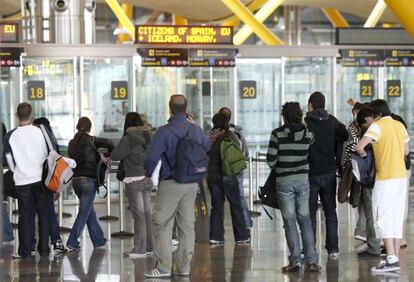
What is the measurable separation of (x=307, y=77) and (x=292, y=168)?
11.2m

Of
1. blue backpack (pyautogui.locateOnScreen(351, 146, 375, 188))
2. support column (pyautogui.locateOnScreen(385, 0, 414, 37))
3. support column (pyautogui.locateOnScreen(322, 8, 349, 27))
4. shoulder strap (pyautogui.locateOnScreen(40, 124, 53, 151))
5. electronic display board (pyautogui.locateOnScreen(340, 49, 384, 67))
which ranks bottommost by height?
blue backpack (pyautogui.locateOnScreen(351, 146, 375, 188))

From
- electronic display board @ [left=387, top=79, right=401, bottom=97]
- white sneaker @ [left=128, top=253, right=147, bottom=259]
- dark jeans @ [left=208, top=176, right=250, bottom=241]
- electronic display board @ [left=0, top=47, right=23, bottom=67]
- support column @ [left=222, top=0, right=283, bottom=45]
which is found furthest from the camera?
support column @ [left=222, top=0, right=283, bottom=45]

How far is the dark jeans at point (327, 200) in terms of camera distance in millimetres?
11914

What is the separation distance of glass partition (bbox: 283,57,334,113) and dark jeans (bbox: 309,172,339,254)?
9951 mm

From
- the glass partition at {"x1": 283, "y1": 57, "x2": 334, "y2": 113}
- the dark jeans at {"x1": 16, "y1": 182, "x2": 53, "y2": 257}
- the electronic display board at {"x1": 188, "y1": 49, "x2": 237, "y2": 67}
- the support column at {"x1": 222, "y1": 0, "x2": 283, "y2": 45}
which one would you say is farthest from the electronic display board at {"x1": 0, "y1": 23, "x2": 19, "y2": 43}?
the support column at {"x1": 222, "y1": 0, "x2": 283, "y2": 45}

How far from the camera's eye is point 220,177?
45.1ft

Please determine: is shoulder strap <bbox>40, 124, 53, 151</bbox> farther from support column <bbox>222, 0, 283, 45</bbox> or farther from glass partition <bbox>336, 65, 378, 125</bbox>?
support column <bbox>222, 0, 283, 45</bbox>

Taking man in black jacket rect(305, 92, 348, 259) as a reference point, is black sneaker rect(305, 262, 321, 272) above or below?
below

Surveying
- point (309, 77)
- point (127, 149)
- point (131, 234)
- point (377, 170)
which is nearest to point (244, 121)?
point (309, 77)

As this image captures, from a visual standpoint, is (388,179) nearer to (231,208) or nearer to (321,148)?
(321,148)

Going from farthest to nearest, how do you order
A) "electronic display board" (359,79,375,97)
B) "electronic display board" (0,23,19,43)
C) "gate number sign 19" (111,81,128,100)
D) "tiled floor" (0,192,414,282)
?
"electronic display board" (359,79,375,97) → "gate number sign 19" (111,81,128,100) → "electronic display board" (0,23,19,43) → "tiled floor" (0,192,414,282)

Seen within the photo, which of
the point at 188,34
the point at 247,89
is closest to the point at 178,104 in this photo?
the point at 188,34

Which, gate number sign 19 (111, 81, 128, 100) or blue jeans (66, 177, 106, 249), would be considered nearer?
blue jeans (66, 177, 106, 249)

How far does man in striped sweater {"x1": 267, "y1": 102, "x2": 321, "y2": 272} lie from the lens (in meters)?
11.2
